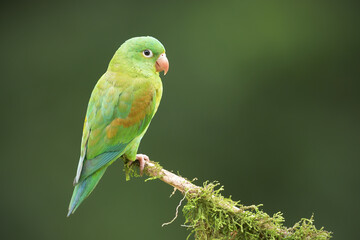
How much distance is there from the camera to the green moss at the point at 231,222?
5.61 feet

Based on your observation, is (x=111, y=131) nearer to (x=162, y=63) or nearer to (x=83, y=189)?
(x=83, y=189)

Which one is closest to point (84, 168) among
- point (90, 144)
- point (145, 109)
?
point (90, 144)

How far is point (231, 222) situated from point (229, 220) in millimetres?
19

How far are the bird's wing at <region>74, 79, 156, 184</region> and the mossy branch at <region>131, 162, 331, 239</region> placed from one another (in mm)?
397

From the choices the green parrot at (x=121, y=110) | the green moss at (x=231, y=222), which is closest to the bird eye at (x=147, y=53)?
the green parrot at (x=121, y=110)

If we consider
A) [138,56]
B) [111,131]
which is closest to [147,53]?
[138,56]

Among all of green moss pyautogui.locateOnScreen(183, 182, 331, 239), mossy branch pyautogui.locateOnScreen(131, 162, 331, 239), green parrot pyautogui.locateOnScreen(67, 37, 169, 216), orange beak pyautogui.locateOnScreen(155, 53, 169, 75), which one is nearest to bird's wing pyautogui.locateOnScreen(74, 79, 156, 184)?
green parrot pyautogui.locateOnScreen(67, 37, 169, 216)

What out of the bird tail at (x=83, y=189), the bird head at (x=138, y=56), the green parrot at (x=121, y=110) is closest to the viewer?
the bird tail at (x=83, y=189)

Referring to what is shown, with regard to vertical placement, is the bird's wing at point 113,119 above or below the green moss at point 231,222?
above

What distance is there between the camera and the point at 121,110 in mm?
2166

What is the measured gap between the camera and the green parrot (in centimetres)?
210

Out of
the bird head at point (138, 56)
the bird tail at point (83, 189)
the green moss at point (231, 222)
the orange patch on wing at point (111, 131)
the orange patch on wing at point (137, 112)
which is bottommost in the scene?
the bird tail at point (83, 189)

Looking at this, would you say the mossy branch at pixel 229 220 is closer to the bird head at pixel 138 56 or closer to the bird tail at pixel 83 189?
the bird tail at pixel 83 189

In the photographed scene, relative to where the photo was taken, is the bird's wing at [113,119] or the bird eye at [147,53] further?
the bird eye at [147,53]
